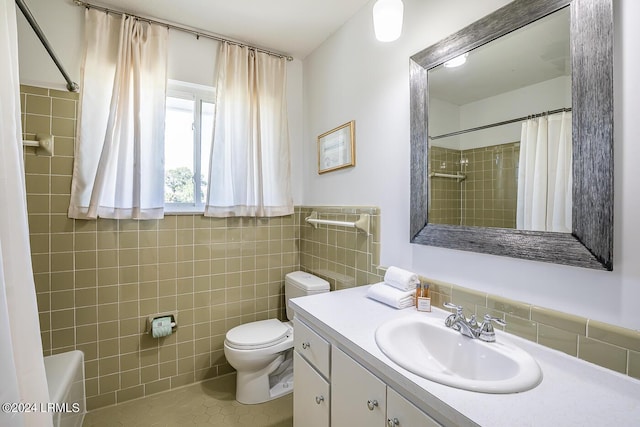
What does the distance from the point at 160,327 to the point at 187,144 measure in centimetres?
133

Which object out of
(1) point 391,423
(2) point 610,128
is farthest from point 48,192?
(2) point 610,128

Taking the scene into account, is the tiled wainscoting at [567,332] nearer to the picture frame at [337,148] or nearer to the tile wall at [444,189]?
A: the tile wall at [444,189]

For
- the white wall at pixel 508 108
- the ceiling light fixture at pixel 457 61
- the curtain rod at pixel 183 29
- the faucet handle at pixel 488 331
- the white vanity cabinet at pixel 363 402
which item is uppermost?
the curtain rod at pixel 183 29

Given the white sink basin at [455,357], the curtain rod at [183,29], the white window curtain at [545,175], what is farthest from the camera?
the curtain rod at [183,29]

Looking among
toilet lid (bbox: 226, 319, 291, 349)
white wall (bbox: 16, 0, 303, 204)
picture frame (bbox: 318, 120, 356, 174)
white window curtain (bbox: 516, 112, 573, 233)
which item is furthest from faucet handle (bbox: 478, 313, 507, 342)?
white wall (bbox: 16, 0, 303, 204)

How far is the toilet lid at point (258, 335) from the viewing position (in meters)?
1.80

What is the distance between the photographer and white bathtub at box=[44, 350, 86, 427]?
1337 mm

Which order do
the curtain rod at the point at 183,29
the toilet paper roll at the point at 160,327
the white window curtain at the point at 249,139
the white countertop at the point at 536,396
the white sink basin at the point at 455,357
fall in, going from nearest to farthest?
the white countertop at the point at 536,396 → the white sink basin at the point at 455,357 → the curtain rod at the point at 183,29 → the toilet paper roll at the point at 160,327 → the white window curtain at the point at 249,139

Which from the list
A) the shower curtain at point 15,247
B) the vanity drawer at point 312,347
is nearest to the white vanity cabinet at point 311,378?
the vanity drawer at point 312,347

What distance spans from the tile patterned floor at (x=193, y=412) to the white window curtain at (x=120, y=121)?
1244 millimetres

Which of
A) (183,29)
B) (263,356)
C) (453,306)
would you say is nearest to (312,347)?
(453,306)

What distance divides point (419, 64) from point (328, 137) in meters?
0.86

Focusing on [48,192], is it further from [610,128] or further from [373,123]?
[610,128]

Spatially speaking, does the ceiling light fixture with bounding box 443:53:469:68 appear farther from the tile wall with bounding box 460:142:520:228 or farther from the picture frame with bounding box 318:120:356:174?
the picture frame with bounding box 318:120:356:174
